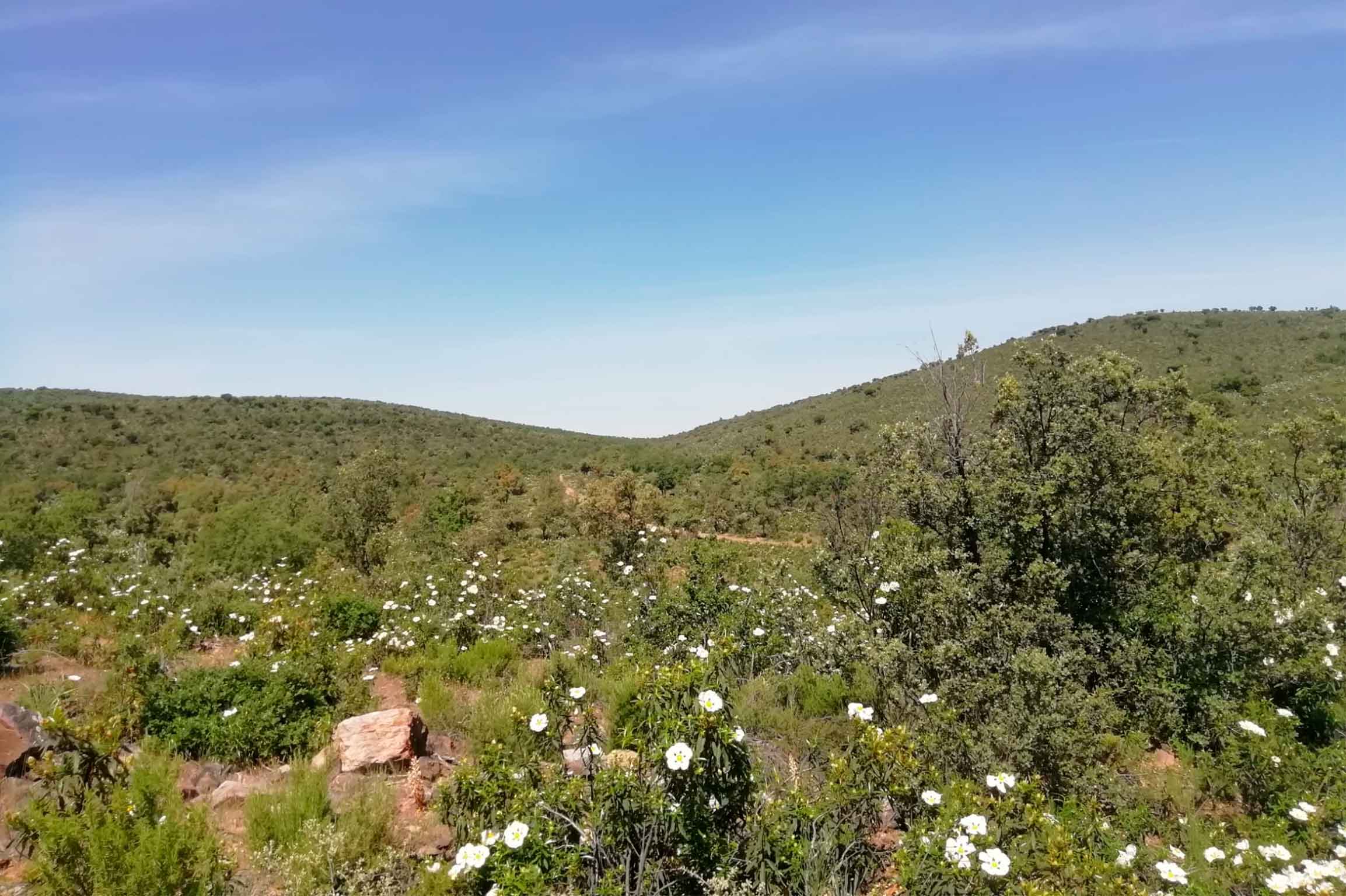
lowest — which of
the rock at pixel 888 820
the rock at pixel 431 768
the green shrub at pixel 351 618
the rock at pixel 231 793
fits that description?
the rock at pixel 888 820

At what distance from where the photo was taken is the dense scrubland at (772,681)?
141 inches

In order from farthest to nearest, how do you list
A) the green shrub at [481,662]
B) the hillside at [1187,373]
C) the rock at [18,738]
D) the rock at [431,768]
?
the hillside at [1187,373], the green shrub at [481,662], the rock at [431,768], the rock at [18,738]

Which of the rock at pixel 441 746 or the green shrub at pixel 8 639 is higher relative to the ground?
the green shrub at pixel 8 639

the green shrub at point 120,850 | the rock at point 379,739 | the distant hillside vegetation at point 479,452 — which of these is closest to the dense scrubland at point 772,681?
the green shrub at point 120,850

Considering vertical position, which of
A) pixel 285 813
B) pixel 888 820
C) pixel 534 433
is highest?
pixel 534 433

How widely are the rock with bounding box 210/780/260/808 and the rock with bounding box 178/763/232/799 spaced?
11 cm

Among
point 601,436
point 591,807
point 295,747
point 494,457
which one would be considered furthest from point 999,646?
point 601,436

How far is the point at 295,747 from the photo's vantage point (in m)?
6.04

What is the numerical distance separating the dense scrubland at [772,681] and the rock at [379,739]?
0.12 metres

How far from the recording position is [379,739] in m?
5.58

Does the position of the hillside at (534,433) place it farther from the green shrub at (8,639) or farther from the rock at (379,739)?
the rock at (379,739)

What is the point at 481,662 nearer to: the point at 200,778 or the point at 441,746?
the point at 441,746

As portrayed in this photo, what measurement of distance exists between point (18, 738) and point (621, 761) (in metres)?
4.71

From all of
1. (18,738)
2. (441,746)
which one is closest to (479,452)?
(441,746)
